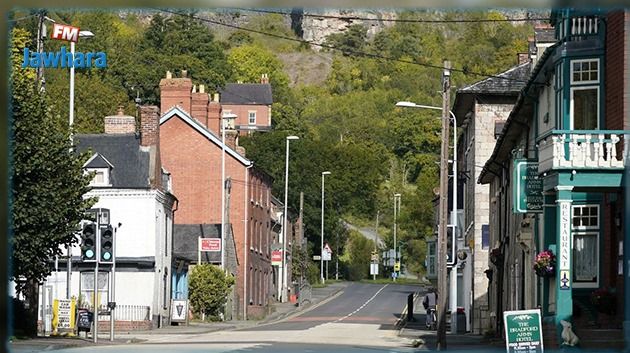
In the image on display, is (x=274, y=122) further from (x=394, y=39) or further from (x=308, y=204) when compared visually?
(x=394, y=39)

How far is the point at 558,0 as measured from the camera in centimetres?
665

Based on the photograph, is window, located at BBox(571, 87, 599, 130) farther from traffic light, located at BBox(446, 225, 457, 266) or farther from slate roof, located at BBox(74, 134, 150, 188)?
slate roof, located at BBox(74, 134, 150, 188)

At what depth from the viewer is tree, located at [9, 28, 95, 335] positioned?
31172 mm

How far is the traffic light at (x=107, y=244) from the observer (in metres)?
34.6

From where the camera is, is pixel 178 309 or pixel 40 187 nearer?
pixel 40 187

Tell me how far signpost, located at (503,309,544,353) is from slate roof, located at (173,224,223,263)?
4807 cm

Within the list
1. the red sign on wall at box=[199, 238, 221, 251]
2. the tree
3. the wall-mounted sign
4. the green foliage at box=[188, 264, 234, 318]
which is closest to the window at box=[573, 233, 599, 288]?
the wall-mounted sign

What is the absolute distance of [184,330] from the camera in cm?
5303

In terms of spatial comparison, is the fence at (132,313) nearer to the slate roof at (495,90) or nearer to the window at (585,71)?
the slate roof at (495,90)

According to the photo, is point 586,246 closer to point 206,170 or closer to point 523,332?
point 523,332

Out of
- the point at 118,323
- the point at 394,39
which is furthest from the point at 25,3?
the point at 394,39

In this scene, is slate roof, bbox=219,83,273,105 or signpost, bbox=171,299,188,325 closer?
signpost, bbox=171,299,188,325

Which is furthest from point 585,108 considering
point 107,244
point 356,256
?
point 356,256

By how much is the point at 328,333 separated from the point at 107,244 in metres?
16.5
